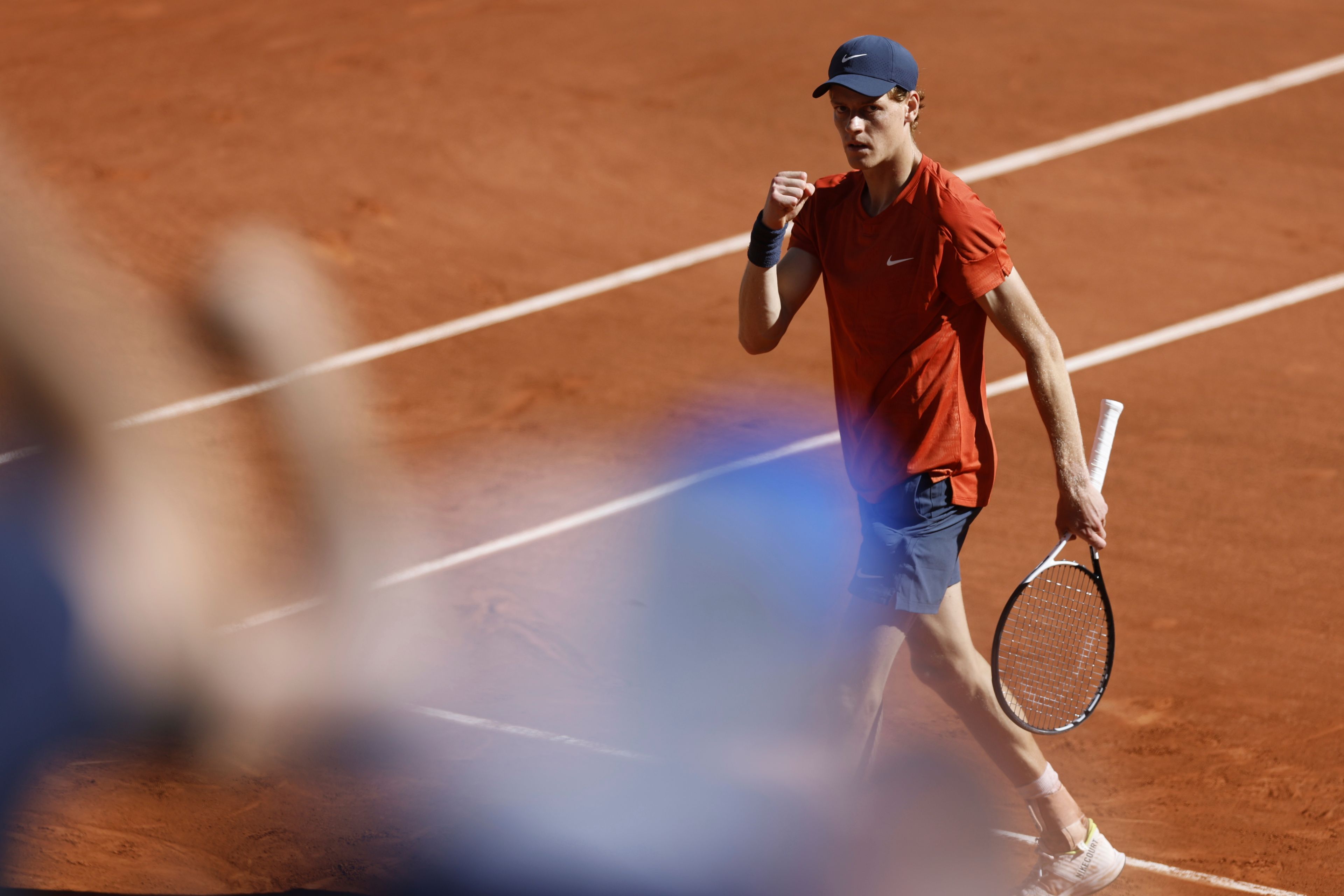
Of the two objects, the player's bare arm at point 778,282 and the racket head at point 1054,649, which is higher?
the player's bare arm at point 778,282

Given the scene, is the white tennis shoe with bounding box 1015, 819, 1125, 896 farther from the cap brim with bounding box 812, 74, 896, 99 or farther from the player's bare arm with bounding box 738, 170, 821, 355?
the cap brim with bounding box 812, 74, 896, 99

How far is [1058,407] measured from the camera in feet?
11.7

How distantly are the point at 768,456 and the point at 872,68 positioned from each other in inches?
141

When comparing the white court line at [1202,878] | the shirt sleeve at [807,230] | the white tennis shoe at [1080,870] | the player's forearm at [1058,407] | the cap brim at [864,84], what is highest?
the cap brim at [864,84]

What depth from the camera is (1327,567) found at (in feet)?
19.8

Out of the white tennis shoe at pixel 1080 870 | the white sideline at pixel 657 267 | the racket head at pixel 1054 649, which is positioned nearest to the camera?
the white tennis shoe at pixel 1080 870

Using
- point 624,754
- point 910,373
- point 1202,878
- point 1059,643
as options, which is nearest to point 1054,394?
point 910,373

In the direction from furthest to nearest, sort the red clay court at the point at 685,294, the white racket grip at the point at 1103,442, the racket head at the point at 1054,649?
the red clay court at the point at 685,294 < the racket head at the point at 1054,649 < the white racket grip at the point at 1103,442

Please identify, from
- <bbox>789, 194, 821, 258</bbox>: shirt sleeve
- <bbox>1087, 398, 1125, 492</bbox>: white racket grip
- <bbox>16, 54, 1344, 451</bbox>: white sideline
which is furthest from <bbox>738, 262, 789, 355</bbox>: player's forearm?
<bbox>16, 54, 1344, 451</bbox>: white sideline

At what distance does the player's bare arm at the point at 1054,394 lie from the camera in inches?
138

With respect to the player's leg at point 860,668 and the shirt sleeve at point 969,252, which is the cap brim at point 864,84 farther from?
the player's leg at point 860,668

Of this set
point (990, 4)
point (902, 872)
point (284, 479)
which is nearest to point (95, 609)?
point (284, 479)

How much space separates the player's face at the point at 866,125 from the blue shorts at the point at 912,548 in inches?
36.2

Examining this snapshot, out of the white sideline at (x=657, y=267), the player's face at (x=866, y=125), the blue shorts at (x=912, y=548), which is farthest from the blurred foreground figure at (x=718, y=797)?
the white sideline at (x=657, y=267)
